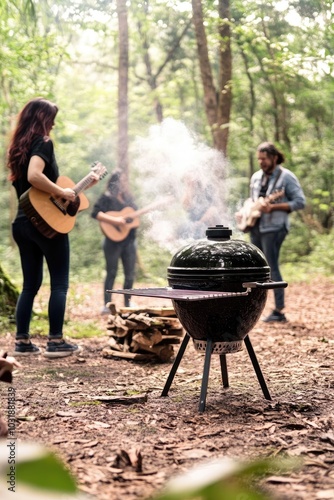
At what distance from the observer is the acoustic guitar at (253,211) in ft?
24.6

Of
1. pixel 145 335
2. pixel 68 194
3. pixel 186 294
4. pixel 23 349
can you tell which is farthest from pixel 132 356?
pixel 186 294

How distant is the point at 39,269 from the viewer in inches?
224

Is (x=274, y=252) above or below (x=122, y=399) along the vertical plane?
above

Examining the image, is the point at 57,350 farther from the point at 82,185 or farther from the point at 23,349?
the point at 82,185

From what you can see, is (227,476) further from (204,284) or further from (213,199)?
(213,199)

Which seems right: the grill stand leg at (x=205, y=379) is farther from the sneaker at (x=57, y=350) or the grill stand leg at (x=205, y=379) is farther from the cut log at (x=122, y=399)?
the sneaker at (x=57, y=350)

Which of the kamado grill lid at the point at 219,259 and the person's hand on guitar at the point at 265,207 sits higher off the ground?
the person's hand on guitar at the point at 265,207

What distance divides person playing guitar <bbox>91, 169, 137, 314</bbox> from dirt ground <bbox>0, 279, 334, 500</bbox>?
2.75 m

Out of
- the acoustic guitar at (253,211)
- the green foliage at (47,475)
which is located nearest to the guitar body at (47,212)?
the acoustic guitar at (253,211)

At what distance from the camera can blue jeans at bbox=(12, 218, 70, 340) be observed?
5477 millimetres

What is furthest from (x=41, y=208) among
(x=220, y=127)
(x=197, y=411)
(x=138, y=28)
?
(x=138, y=28)

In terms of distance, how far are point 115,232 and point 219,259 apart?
16.0ft

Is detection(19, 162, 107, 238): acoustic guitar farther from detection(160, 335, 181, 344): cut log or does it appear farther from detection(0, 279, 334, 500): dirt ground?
detection(160, 335, 181, 344): cut log

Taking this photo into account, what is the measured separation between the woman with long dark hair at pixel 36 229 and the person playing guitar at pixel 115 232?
2.96 metres
